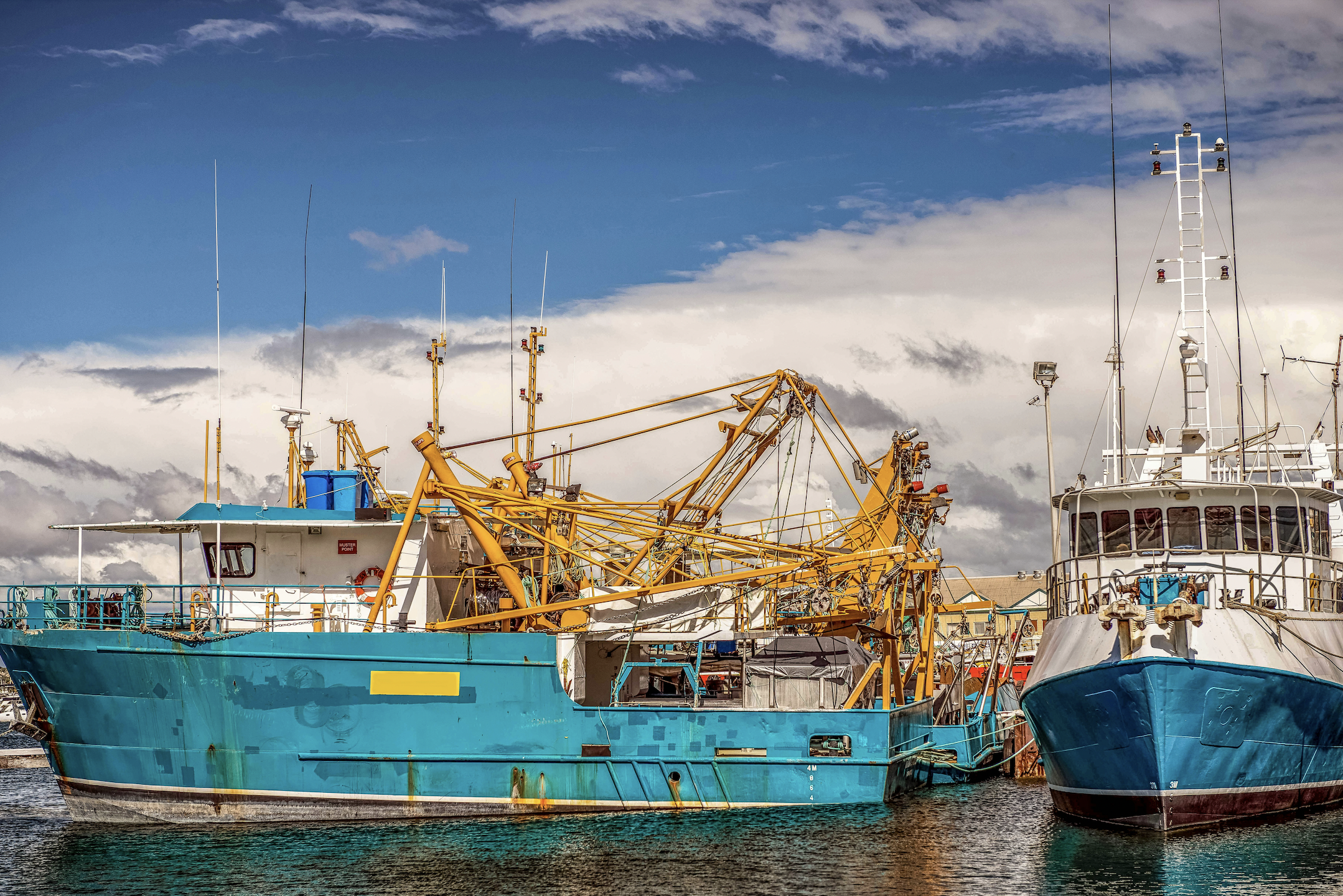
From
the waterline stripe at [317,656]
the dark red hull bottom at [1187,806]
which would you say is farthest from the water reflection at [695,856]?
the waterline stripe at [317,656]

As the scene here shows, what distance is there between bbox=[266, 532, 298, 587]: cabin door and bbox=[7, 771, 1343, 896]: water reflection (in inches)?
205

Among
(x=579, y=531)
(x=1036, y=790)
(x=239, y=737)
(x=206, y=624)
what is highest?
(x=579, y=531)

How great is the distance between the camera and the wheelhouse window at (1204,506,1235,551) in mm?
21859

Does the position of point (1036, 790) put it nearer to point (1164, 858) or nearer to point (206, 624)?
point (1164, 858)

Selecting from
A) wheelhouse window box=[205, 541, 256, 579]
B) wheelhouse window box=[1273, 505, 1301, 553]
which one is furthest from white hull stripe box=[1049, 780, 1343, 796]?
wheelhouse window box=[205, 541, 256, 579]

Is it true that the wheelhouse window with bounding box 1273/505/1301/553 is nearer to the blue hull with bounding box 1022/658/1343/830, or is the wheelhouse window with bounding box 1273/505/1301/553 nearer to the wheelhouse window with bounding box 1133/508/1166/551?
the wheelhouse window with bounding box 1133/508/1166/551

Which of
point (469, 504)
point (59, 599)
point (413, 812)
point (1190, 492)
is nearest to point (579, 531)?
point (469, 504)

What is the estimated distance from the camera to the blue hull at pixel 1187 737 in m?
18.6

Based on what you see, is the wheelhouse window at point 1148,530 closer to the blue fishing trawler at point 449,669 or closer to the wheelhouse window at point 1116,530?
the wheelhouse window at point 1116,530

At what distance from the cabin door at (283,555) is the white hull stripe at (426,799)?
4.48 meters

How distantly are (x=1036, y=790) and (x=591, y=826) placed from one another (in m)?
10.6

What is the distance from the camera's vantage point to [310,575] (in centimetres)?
2622

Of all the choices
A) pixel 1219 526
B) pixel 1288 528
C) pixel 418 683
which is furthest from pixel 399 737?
pixel 1288 528

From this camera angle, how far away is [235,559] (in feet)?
85.3
